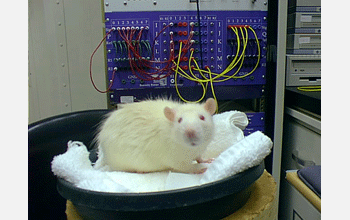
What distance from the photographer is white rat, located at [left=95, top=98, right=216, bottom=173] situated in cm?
63

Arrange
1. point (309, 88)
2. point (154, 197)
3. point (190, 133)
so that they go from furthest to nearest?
point (309, 88) < point (190, 133) < point (154, 197)

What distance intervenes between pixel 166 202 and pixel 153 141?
0.24 meters

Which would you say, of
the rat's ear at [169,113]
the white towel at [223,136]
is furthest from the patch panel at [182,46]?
the rat's ear at [169,113]

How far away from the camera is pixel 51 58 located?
4.83ft

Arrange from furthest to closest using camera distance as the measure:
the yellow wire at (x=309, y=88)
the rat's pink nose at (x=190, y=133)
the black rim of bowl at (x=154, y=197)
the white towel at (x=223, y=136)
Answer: the yellow wire at (x=309, y=88), the white towel at (x=223, y=136), the rat's pink nose at (x=190, y=133), the black rim of bowl at (x=154, y=197)

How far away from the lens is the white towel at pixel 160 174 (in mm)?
505

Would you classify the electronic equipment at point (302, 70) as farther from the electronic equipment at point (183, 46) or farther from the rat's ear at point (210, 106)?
the rat's ear at point (210, 106)

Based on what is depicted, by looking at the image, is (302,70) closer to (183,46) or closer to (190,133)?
(183,46)

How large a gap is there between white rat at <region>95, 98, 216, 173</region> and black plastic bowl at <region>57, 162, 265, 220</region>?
163 mm

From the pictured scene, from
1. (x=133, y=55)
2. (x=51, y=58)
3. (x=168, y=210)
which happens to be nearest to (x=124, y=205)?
(x=168, y=210)

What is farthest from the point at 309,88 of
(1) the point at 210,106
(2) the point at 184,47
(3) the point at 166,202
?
(3) the point at 166,202

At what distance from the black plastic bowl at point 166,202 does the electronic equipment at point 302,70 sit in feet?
2.80

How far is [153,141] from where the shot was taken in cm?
66

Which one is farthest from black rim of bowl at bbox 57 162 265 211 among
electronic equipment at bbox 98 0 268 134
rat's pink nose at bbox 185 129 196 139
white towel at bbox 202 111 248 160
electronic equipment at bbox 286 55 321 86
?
electronic equipment at bbox 286 55 321 86
